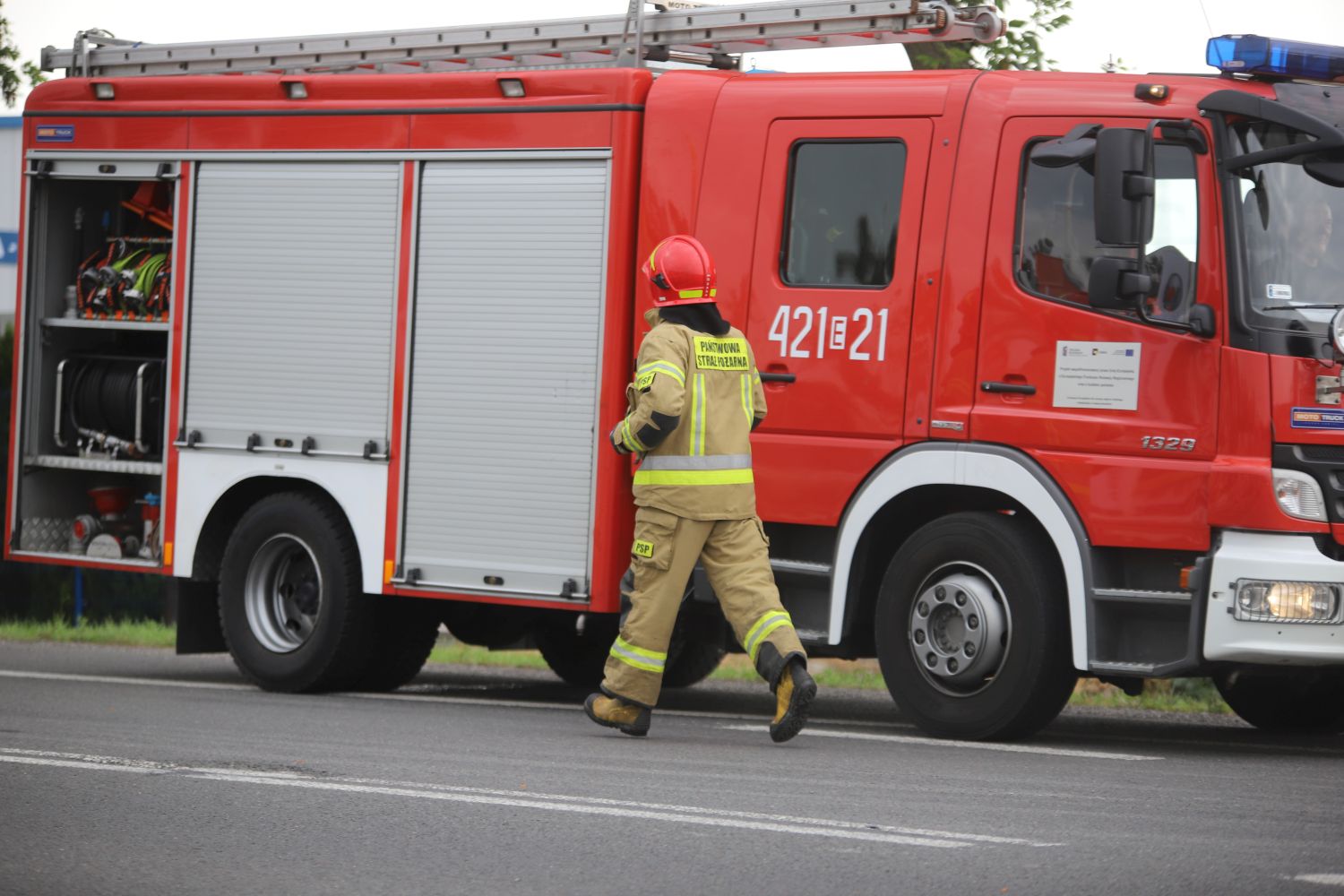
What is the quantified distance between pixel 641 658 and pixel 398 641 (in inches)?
117

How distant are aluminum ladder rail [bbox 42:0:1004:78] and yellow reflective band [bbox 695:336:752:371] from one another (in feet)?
6.20

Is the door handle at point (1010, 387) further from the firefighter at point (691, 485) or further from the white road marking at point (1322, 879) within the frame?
the white road marking at point (1322, 879)

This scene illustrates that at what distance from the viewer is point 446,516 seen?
10.2 metres

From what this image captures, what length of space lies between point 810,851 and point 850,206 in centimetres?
386

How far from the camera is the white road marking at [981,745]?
8.18 metres

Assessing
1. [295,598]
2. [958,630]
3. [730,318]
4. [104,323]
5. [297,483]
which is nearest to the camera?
[958,630]

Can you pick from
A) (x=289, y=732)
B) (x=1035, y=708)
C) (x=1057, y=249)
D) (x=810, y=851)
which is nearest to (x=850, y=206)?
(x=1057, y=249)

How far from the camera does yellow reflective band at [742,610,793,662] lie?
8.23 meters

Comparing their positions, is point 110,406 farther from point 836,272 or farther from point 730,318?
point 836,272

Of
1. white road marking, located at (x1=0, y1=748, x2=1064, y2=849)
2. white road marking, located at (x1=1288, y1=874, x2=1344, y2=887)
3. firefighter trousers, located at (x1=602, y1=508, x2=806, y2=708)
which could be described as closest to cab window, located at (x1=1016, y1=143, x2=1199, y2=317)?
firefighter trousers, located at (x1=602, y1=508, x2=806, y2=708)

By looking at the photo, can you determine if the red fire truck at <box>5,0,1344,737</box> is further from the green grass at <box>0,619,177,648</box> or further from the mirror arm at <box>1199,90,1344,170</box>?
the green grass at <box>0,619,177,648</box>

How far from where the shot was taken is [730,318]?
926 centimetres

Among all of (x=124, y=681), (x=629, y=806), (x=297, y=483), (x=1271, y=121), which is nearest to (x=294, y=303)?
Result: (x=297, y=483)

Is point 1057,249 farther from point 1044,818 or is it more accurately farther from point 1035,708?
point 1044,818
